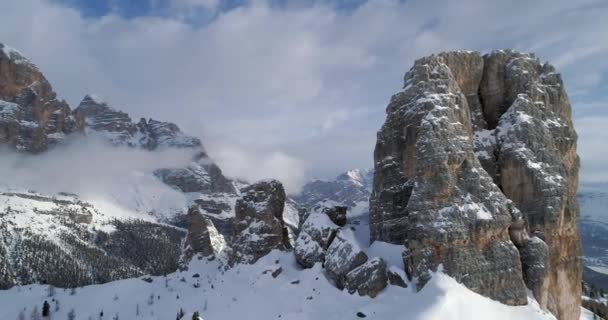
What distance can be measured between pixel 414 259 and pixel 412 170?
10.7 meters

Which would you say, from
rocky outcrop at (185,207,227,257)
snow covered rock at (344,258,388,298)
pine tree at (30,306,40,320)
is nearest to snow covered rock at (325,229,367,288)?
snow covered rock at (344,258,388,298)

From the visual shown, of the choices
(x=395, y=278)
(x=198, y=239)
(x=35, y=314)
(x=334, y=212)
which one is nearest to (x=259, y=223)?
(x=334, y=212)

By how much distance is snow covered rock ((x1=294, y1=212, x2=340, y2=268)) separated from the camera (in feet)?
238

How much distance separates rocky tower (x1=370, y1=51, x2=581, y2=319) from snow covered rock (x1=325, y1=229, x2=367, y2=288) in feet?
15.1

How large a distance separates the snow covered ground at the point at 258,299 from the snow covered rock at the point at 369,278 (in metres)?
0.90

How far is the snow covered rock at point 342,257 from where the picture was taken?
63.4m

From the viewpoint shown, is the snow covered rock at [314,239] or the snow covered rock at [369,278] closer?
the snow covered rock at [369,278]

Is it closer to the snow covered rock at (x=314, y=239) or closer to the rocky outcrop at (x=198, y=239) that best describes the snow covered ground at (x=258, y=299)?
the snow covered rock at (x=314, y=239)

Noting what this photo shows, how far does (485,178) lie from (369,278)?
1746cm

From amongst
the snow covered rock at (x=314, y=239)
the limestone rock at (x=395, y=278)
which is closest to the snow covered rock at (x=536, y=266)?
the limestone rock at (x=395, y=278)

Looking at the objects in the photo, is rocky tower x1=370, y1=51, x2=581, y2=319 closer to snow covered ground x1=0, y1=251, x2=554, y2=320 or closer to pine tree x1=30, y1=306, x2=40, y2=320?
snow covered ground x1=0, y1=251, x2=554, y2=320

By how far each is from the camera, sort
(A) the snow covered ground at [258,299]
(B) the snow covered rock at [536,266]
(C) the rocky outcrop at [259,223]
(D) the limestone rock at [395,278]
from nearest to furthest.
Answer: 1. (A) the snow covered ground at [258,299]
2. (D) the limestone rock at [395,278]
3. (B) the snow covered rock at [536,266]
4. (C) the rocky outcrop at [259,223]

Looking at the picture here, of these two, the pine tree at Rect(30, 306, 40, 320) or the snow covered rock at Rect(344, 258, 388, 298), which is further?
the pine tree at Rect(30, 306, 40, 320)

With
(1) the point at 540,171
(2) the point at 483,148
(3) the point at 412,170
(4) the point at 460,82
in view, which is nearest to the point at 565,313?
(1) the point at 540,171
